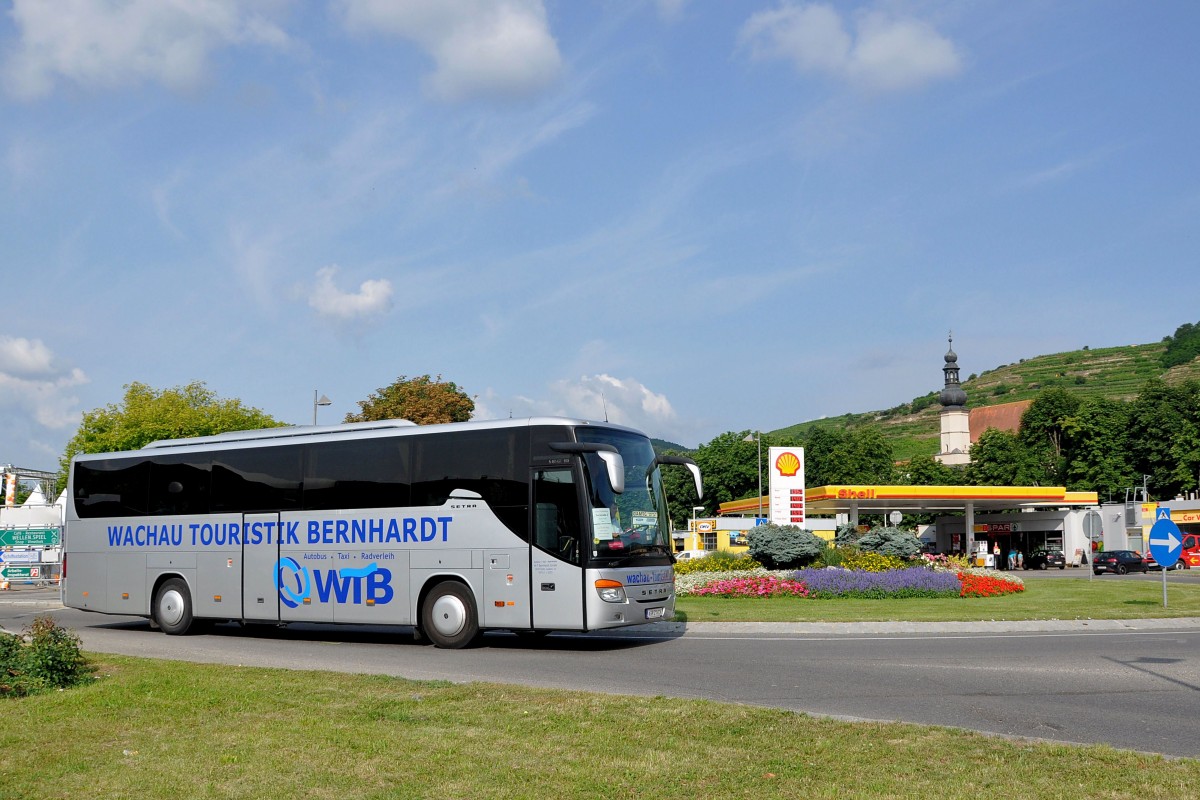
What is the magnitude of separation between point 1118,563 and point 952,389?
294ft

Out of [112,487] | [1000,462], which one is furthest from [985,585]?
[1000,462]

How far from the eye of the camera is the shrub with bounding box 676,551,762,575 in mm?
30672

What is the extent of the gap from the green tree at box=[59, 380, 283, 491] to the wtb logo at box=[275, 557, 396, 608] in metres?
46.8

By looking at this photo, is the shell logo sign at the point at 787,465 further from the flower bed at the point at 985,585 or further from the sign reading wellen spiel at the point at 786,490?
the flower bed at the point at 985,585

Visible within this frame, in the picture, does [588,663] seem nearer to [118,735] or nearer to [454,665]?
[454,665]

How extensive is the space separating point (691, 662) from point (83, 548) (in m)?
12.7

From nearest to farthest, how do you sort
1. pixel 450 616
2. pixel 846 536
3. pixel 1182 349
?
pixel 450 616, pixel 846 536, pixel 1182 349

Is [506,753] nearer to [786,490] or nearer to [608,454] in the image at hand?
[608,454]

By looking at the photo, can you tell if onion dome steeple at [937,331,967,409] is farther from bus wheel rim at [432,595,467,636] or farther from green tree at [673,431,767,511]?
bus wheel rim at [432,595,467,636]

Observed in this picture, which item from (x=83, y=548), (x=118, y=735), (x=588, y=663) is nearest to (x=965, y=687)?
(x=588, y=663)

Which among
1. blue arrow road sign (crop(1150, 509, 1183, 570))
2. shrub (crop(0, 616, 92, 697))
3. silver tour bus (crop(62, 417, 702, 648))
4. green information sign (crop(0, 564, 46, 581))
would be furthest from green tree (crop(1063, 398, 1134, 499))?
shrub (crop(0, 616, 92, 697))

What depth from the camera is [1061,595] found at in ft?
91.8

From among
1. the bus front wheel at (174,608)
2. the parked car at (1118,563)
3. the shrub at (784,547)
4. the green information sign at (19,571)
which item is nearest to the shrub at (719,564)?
the shrub at (784,547)

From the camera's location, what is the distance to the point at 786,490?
35.3 metres
